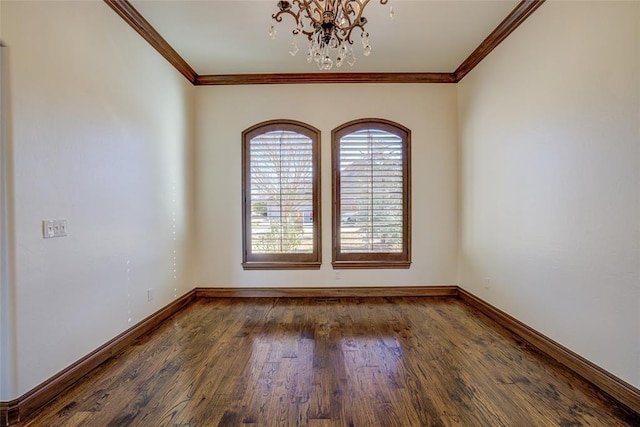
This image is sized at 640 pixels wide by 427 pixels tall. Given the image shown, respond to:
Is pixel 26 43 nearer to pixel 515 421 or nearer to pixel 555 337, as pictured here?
Result: pixel 515 421

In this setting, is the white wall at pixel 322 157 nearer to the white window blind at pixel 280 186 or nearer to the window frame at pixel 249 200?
the window frame at pixel 249 200

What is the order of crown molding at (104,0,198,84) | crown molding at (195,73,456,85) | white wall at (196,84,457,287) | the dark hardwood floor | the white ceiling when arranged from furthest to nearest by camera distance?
1. white wall at (196,84,457,287)
2. crown molding at (195,73,456,85)
3. the white ceiling
4. crown molding at (104,0,198,84)
5. the dark hardwood floor

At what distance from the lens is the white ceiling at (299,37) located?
303cm

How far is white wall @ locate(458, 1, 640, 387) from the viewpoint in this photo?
2.11m

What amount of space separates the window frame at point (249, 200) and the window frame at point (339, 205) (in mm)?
224

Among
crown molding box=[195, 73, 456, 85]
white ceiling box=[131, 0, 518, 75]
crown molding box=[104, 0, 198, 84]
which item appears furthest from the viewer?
crown molding box=[195, 73, 456, 85]

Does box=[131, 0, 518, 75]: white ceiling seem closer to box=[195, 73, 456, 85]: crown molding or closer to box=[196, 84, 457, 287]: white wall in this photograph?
box=[195, 73, 456, 85]: crown molding

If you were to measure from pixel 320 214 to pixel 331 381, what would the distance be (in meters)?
2.55

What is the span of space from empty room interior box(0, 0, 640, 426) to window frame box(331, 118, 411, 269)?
1.6 inches

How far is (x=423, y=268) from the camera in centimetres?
467

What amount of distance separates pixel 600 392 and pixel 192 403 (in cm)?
273

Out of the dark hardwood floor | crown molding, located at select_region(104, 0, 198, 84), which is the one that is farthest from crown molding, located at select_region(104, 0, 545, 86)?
the dark hardwood floor

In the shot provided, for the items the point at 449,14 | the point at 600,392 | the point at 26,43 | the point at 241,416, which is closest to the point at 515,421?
the point at 600,392

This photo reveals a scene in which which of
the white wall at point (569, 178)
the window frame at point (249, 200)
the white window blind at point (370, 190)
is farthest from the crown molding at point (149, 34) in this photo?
the white wall at point (569, 178)
